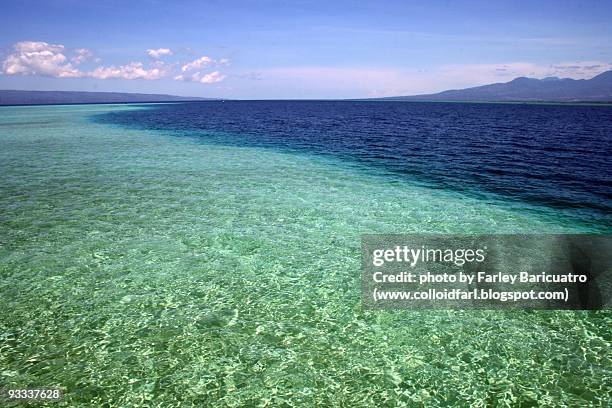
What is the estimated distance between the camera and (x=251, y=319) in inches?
395

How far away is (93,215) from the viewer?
18188 millimetres

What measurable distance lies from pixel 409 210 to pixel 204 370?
47.6ft

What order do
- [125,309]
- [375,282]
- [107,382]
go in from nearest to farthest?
[107,382] → [125,309] → [375,282]

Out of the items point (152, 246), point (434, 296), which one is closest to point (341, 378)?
point (434, 296)

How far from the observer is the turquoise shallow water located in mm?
7676

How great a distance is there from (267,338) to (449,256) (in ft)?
27.3

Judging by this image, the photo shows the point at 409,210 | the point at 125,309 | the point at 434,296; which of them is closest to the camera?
the point at 125,309

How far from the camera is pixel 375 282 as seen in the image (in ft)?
40.7

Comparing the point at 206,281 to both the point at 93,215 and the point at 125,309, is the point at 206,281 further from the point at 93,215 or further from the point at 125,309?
the point at 93,215

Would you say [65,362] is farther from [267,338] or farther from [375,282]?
[375,282]

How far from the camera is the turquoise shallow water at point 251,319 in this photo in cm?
768

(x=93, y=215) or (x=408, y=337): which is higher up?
(x=93, y=215)

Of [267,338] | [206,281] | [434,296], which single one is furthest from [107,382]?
[434,296]

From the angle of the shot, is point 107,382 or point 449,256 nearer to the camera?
point 107,382
